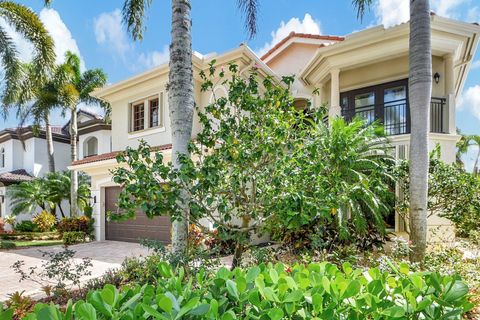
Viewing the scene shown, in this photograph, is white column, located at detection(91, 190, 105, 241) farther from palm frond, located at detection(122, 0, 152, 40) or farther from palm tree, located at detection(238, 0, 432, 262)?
palm tree, located at detection(238, 0, 432, 262)

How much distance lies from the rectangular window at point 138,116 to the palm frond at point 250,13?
8.64 meters

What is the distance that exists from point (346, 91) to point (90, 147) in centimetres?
2238

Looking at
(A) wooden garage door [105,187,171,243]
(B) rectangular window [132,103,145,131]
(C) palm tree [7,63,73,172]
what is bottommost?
(A) wooden garage door [105,187,171,243]

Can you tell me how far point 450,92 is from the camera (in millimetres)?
11703

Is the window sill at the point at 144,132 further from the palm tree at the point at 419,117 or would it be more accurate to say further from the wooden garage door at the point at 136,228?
the palm tree at the point at 419,117

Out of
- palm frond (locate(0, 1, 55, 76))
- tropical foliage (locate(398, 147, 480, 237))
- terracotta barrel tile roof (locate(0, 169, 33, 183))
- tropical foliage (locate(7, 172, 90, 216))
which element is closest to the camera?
tropical foliage (locate(398, 147, 480, 237))

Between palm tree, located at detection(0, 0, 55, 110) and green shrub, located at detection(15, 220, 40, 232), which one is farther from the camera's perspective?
green shrub, located at detection(15, 220, 40, 232)

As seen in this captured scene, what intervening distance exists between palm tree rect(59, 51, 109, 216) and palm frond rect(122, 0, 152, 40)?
11366 millimetres

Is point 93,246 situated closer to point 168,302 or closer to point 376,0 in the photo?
point 168,302

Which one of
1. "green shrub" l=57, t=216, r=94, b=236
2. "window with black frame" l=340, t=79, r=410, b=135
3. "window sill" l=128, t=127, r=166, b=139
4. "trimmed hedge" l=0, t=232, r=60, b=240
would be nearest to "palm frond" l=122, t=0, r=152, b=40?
"window sill" l=128, t=127, r=166, b=139

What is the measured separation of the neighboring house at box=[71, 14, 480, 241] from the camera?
1117 cm

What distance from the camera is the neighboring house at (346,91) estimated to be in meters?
11.2

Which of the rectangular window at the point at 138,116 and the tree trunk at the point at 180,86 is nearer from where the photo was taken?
the tree trunk at the point at 180,86

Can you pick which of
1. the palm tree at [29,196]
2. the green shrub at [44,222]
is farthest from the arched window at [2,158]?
the green shrub at [44,222]
